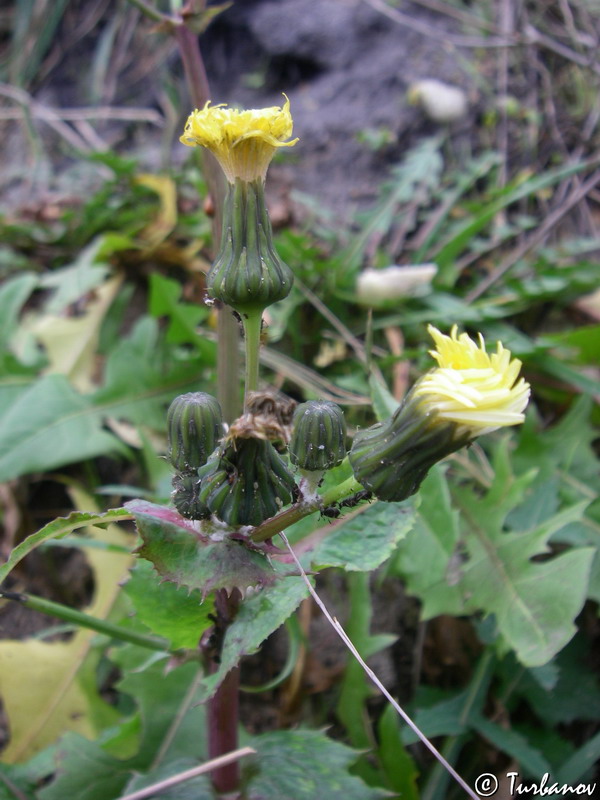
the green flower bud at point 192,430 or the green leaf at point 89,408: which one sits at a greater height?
the green flower bud at point 192,430

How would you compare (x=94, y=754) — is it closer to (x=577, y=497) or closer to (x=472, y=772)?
(x=472, y=772)

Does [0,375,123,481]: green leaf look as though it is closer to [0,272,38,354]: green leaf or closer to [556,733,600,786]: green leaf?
[0,272,38,354]: green leaf

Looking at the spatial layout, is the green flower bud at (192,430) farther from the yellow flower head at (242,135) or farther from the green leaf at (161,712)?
the green leaf at (161,712)

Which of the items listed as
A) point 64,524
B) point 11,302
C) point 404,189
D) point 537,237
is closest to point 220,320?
point 64,524

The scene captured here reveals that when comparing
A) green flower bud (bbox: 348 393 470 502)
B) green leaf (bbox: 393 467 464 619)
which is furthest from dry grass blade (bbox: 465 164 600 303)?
green flower bud (bbox: 348 393 470 502)

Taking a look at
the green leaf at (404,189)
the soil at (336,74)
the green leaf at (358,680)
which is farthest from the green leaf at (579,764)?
the soil at (336,74)
